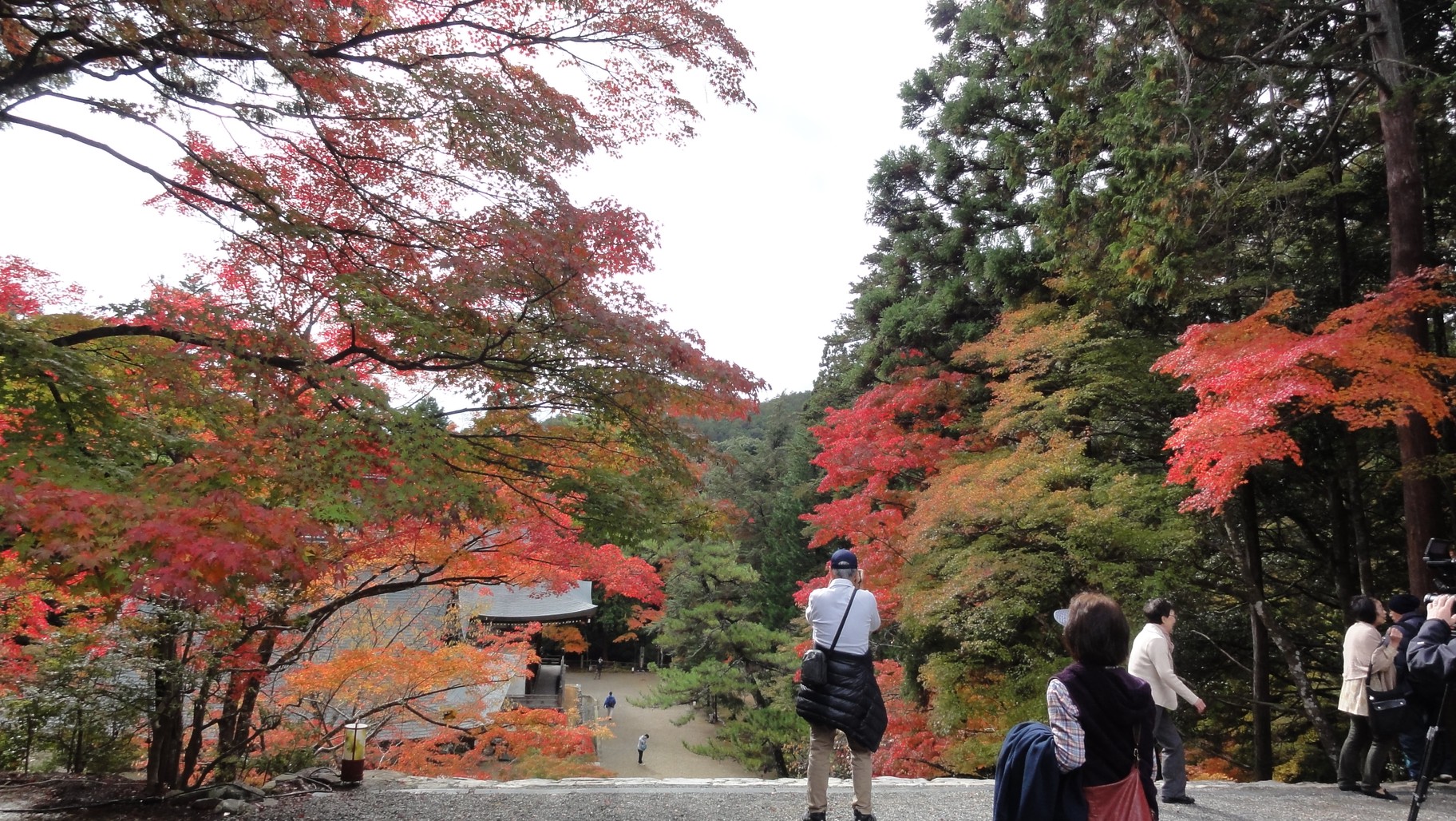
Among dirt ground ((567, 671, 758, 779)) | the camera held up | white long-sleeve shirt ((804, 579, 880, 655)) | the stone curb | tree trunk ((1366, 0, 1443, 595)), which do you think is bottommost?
dirt ground ((567, 671, 758, 779))

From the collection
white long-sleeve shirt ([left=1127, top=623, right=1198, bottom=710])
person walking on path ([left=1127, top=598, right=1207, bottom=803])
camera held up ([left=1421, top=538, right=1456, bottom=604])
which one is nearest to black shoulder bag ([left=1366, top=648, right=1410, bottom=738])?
camera held up ([left=1421, top=538, right=1456, bottom=604])

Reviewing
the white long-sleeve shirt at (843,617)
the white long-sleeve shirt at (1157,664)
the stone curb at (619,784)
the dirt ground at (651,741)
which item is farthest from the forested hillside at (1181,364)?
the dirt ground at (651,741)

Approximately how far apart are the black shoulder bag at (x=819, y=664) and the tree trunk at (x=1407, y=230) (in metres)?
5.34

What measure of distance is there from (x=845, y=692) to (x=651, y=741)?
17438 mm

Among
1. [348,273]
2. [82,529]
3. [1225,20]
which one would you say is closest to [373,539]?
[348,273]

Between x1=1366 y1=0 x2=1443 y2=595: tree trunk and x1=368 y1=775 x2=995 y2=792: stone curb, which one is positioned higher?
x1=1366 y1=0 x2=1443 y2=595: tree trunk

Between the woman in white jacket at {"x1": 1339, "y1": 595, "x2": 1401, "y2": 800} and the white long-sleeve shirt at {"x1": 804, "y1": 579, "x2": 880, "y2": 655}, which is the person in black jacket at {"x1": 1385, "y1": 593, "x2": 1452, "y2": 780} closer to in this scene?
the woman in white jacket at {"x1": 1339, "y1": 595, "x2": 1401, "y2": 800}

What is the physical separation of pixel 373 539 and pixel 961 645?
275 inches

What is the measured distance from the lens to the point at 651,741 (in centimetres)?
1925

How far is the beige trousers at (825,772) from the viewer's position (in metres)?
3.64

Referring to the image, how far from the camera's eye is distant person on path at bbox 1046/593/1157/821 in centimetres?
226

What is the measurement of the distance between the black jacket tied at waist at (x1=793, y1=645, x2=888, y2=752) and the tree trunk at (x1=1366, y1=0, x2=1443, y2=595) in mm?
5325

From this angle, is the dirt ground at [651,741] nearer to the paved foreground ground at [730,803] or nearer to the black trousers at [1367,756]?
the paved foreground ground at [730,803]

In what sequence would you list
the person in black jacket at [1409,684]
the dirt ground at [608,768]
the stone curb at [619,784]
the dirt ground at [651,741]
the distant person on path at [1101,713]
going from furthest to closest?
the dirt ground at [651,741], the stone curb at [619,784], the dirt ground at [608,768], the person in black jacket at [1409,684], the distant person on path at [1101,713]
